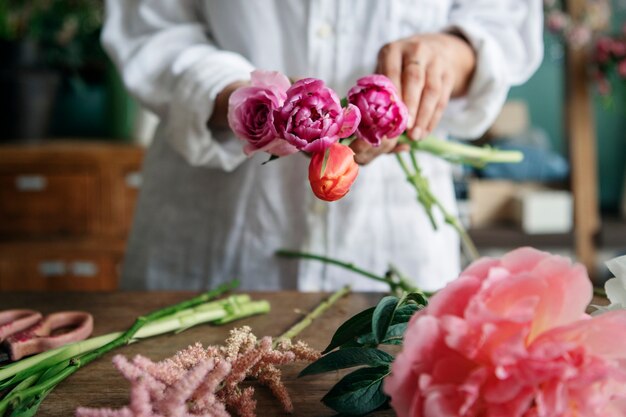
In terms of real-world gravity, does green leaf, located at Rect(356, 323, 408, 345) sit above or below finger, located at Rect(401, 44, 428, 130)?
below

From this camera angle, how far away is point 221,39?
2.90 feet

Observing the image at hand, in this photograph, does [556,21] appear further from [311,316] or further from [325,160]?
[325,160]

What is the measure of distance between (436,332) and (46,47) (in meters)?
2.23

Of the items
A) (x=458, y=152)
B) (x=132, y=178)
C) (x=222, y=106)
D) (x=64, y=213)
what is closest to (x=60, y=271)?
(x=64, y=213)

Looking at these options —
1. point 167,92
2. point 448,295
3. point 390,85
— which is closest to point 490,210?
point 167,92

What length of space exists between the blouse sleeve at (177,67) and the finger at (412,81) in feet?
0.60

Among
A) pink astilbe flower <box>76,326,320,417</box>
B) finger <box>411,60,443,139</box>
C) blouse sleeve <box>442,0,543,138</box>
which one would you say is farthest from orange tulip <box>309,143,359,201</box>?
blouse sleeve <box>442,0,543,138</box>

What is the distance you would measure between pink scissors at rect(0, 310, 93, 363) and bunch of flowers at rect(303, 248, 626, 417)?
319 millimetres

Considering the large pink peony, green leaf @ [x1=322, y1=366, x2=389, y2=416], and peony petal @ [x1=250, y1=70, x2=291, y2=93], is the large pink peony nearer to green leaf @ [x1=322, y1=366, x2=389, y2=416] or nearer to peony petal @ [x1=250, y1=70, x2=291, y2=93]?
green leaf @ [x1=322, y1=366, x2=389, y2=416]

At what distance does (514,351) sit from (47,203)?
6.26 ft

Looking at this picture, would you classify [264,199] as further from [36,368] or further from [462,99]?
[36,368]

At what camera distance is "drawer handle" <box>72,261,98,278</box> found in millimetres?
1940

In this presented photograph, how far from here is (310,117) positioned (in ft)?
1.30

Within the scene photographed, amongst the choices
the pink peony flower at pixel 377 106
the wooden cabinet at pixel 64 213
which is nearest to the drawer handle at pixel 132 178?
the wooden cabinet at pixel 64 213
